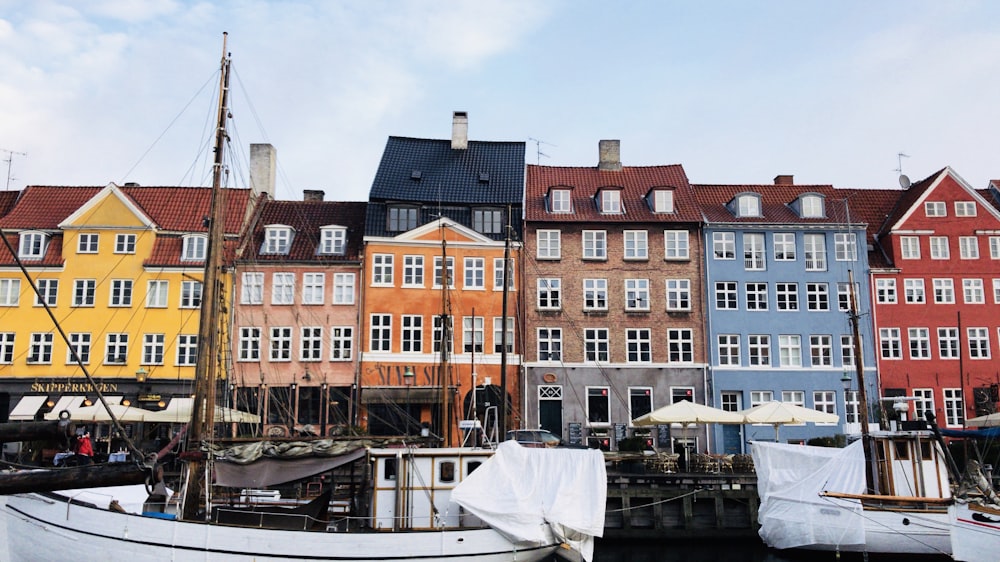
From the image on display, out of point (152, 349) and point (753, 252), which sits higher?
point (753, 252)

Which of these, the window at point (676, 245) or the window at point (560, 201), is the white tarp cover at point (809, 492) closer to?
the window at point (676, 245)

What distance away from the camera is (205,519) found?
2267cm

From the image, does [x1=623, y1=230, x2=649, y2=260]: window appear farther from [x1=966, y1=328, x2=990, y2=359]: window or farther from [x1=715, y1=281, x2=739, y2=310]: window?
[x1=966, y1=328, x2=990, y2=359]: window

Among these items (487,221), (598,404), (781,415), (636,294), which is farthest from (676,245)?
(781,415)

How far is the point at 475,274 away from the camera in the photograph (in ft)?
134

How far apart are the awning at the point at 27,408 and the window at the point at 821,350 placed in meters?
35.1

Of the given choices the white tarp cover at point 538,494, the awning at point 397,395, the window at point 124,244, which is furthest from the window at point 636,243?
the window at point 124,244

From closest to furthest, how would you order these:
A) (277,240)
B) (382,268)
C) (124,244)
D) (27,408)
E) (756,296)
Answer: (27,408) → (382,268) → (124,244) → (277,240) → (756,296)

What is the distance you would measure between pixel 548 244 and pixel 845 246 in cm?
1472

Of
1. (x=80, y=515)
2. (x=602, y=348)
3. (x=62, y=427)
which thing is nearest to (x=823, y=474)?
(x=602, y=348)

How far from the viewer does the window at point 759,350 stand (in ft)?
136

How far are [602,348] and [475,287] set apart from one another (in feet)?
22.0

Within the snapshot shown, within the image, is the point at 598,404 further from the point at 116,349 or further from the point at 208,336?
the point at 116,349

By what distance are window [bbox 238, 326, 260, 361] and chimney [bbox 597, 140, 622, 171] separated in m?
20.0
